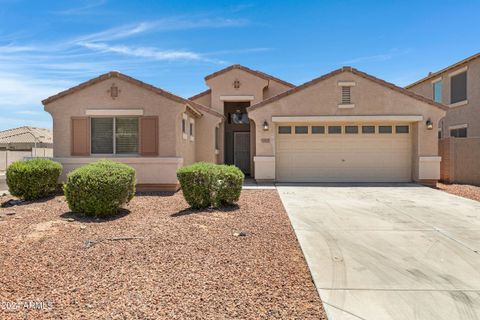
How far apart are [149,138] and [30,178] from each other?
398cm

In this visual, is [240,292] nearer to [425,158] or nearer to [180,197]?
[180,197]

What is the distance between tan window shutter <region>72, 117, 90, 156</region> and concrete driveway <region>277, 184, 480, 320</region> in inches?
301

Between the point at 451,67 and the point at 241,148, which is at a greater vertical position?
the point at 451,67

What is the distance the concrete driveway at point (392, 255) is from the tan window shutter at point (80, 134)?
7652 mm

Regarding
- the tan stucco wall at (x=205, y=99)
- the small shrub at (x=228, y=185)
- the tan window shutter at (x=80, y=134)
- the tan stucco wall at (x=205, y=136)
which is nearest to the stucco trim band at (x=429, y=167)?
the tan stucco wall at (x=205, y=136)

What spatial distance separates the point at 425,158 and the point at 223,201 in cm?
974

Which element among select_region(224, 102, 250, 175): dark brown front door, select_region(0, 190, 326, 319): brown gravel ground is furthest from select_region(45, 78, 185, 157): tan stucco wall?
select_region(224, 102, 250, 175): dark brown front door

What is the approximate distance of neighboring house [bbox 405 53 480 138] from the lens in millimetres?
17797

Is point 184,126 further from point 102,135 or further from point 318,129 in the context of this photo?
point 318,129

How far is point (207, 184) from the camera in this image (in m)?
8.94

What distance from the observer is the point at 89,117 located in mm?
13219

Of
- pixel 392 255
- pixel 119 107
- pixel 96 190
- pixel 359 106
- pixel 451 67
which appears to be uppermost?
pixel 451 67

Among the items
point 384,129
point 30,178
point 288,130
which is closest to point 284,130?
point 288,130

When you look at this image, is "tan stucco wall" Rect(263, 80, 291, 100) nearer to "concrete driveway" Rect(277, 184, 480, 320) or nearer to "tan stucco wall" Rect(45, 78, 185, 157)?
"tan stucco wall" Rect(45, 78, 185, 157)
